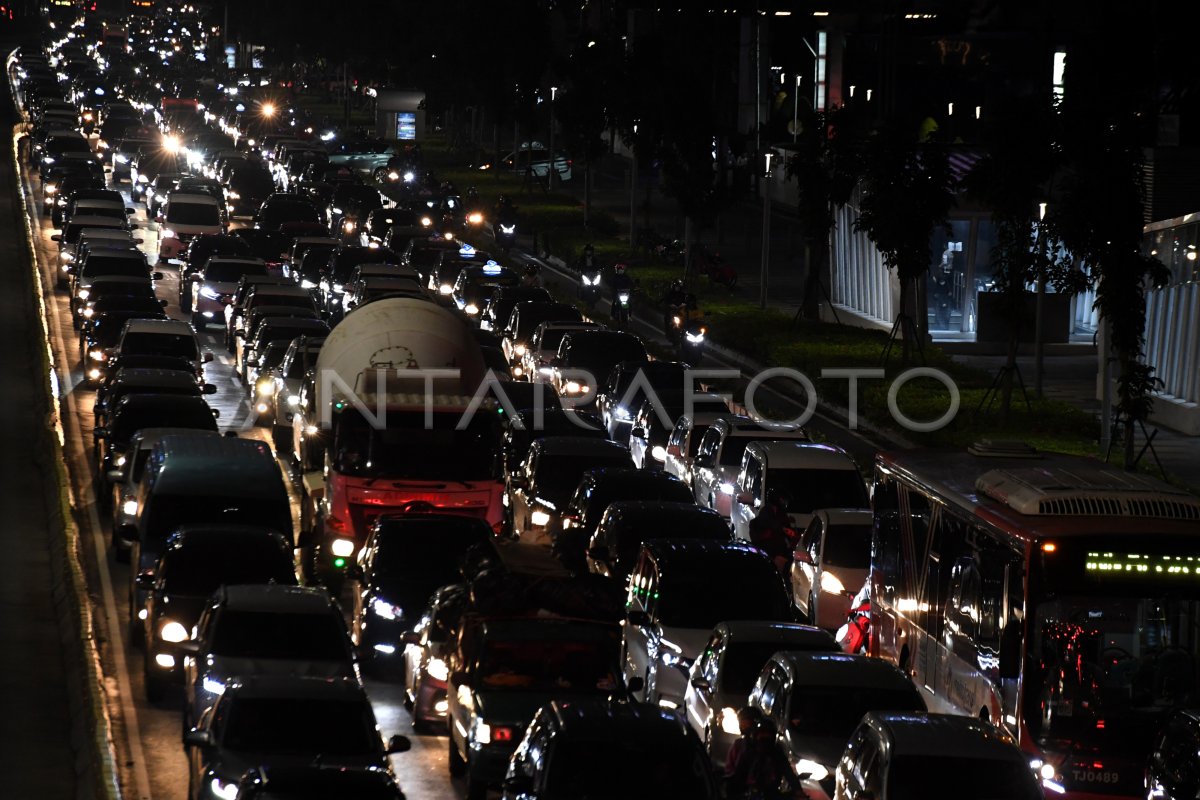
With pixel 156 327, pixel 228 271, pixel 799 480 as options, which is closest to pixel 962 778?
pixel 799 480

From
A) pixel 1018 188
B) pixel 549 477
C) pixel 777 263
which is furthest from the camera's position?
pixel 777 263

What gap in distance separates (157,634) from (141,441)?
6983 millimetres

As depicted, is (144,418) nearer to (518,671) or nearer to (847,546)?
(847,546)

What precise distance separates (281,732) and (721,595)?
228 inches

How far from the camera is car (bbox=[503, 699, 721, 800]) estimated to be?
14.1 metres

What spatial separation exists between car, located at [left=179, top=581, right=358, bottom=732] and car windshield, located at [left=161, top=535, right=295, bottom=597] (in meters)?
1.60

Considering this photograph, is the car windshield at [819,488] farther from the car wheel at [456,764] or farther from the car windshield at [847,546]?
the car wheel at [456,764]

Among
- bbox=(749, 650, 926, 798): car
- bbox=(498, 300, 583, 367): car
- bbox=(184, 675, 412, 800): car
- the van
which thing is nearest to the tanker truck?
the van

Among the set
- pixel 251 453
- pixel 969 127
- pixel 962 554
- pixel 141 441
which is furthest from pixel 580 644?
pixel 969 127

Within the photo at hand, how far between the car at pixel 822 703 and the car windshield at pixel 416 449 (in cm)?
901

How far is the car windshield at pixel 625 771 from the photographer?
1412 cm

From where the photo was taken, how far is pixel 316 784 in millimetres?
13695

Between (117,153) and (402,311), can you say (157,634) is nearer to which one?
(402,311)

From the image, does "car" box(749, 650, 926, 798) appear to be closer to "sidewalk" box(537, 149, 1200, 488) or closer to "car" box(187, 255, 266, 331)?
"sidewalk" box(537, 149, 1200, 488)
